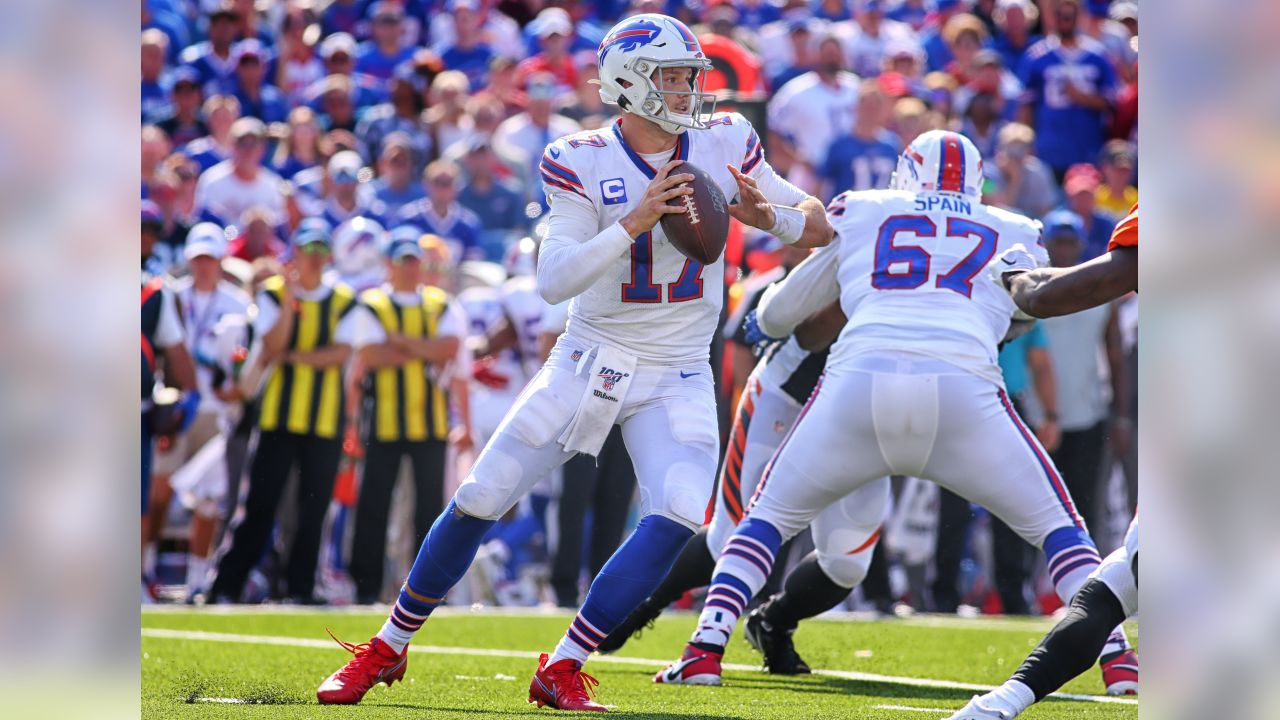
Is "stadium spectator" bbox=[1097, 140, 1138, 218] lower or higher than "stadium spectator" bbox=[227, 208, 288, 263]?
higher

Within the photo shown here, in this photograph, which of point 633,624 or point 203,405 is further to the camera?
point 203,405

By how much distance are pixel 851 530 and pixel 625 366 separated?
1466 millimetres

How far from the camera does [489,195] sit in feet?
36.9

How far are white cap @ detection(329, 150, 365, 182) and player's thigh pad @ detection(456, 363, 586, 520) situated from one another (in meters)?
6.06

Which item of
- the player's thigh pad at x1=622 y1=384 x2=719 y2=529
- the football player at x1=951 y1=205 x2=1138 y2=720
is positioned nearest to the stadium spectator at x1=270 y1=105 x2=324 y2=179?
the player's thigh pad at x1=622 y1=384 x2=719 y2=529

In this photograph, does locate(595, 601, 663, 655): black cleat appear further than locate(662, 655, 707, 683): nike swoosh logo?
Yes

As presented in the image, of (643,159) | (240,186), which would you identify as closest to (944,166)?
(643,159)

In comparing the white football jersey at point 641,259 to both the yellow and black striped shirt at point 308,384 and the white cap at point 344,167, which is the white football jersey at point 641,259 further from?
the white cap at point 344,167

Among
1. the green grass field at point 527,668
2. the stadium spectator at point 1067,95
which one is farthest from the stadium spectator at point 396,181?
the stadium spectator at point 1067,95

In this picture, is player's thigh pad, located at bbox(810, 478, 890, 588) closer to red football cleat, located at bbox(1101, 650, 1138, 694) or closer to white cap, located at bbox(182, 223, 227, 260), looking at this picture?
red football cleat, located at bbox(1101, 650, 1138, 694)

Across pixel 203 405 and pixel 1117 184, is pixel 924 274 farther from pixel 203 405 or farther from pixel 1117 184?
pixel 1117 184

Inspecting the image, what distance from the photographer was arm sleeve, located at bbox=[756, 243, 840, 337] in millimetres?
5988

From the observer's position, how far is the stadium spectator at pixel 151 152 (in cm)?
1116
